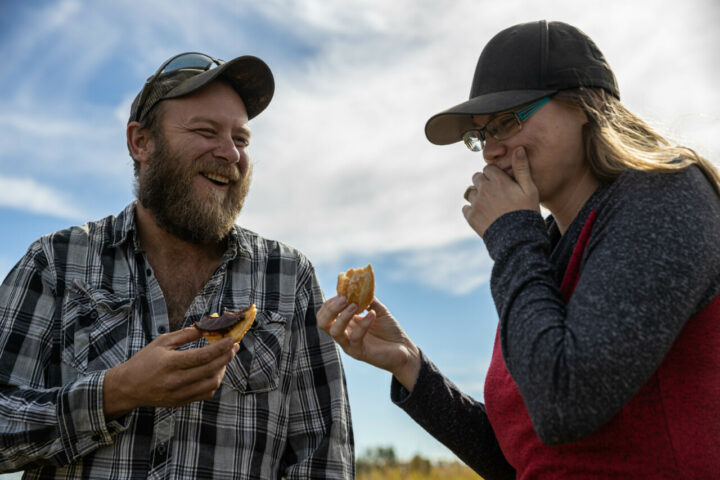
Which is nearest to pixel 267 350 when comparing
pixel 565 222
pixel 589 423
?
pixel 565 222

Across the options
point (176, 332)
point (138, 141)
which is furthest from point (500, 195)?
point (138, 141)

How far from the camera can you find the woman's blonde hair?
2301 millimetres

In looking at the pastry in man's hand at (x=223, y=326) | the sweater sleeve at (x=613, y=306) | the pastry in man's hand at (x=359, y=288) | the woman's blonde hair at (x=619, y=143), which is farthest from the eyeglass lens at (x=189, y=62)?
the sweater sleeve at (x=613, y=306)

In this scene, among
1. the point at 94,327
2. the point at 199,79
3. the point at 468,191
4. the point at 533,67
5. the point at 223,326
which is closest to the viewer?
the point at 533,67

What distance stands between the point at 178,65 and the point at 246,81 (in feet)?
1.63

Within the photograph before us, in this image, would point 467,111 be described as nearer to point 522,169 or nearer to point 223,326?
point 522,169

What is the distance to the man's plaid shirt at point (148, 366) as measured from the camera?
331cm

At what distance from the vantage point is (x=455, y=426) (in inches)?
120

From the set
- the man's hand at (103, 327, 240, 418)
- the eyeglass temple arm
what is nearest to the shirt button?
the man's hand at (103, 327, 240, 418)

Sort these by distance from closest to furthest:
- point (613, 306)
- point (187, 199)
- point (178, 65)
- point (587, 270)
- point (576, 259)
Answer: point (613, 306) → point (587, 270) → point (576, 259) → point (187, 199) → point (178, 65)

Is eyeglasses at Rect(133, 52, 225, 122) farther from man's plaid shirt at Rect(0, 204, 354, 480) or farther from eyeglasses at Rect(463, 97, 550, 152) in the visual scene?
eyeglasses at Rect(463, 97, 550, 152)

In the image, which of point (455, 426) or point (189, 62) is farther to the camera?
point (189, 62)

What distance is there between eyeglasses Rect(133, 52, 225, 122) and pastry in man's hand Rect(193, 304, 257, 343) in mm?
1952

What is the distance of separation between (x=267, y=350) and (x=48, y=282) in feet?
4.55
